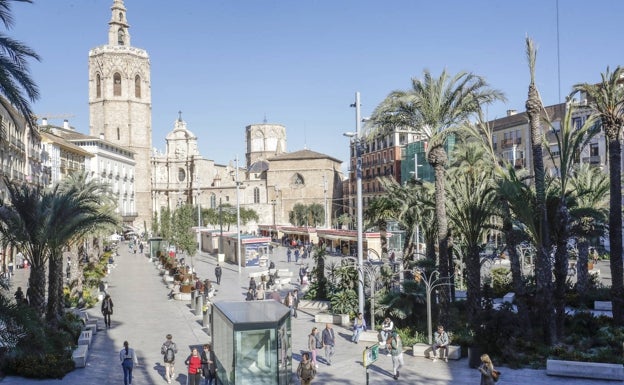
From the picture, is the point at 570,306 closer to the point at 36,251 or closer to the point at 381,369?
the point at 381,369

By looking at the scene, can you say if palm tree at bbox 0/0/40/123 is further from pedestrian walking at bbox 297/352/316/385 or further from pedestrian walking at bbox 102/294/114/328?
pedestrian walking at bbox 102/294/114/328

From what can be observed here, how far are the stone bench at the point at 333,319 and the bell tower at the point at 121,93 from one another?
7717cm

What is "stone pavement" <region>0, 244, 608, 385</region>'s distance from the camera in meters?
15.5

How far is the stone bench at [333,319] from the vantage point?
22.6m

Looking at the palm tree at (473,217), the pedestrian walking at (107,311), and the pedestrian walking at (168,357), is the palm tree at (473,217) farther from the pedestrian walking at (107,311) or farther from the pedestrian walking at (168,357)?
the pedestrian walking at (107,311)

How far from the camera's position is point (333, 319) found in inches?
904

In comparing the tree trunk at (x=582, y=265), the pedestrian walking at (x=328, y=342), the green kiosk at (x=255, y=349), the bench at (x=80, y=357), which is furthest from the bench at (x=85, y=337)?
the tree trunk at (x=582, y=265)

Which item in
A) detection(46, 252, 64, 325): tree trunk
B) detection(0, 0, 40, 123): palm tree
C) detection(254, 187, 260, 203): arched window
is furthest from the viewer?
detection(254, 187, 260, 203): arched window

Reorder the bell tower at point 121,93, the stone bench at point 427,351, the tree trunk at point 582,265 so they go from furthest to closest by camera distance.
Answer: the bell tower at point 121,93 < the tree trunk at point 582,265 < the stone bench at point 427,351

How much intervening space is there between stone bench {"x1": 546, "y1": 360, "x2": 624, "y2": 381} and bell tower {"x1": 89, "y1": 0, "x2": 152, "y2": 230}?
86.5m

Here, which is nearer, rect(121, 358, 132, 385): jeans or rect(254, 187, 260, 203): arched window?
rect(121, 358, 132, 385): jeans

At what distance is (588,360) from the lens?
613 inches

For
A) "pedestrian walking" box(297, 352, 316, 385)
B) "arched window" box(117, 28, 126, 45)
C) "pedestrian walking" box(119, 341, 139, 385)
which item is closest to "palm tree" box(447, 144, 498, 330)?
"pedestrian walking" box(297, 352, 316, 385)

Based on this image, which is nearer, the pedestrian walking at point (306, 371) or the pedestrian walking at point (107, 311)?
the pedestrian walking at point (306, 371)
